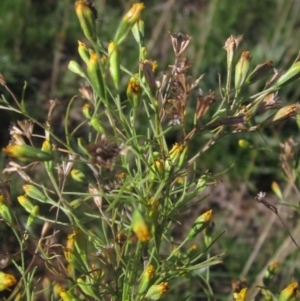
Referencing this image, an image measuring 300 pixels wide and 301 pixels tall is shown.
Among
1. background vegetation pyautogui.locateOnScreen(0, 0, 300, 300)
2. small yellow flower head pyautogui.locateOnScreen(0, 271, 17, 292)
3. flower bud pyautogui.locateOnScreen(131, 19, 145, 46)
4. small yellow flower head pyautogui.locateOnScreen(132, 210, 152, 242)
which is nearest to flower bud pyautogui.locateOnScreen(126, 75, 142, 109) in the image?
flower bud pyautogui.locateOnScreen(131, 19, 145, 46)

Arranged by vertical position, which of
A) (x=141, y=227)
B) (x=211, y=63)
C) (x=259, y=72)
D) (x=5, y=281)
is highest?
(x=259, y=72)

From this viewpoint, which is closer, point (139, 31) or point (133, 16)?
point (133, 16)

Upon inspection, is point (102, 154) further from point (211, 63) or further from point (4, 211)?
point (211, 63)

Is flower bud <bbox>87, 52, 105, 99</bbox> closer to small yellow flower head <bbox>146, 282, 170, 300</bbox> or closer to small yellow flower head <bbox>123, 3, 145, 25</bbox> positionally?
small yellow flower head <bbox>123, 3, 145, 25</bbox>

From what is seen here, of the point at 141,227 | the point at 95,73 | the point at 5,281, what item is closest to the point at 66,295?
the point at 5,281

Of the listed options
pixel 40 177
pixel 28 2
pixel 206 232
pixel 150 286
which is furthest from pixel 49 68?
pixel 150 286

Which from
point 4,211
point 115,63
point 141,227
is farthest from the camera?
point 4,211

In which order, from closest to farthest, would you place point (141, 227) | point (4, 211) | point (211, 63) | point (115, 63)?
point (141, 227), point (115, 63), point (4, 211), point (211, 63)

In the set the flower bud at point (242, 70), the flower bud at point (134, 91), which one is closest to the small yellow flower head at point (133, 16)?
the flower bud at point (134, 91)

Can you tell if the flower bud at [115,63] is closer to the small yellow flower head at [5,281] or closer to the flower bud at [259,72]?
the flower bud at [259,72]
